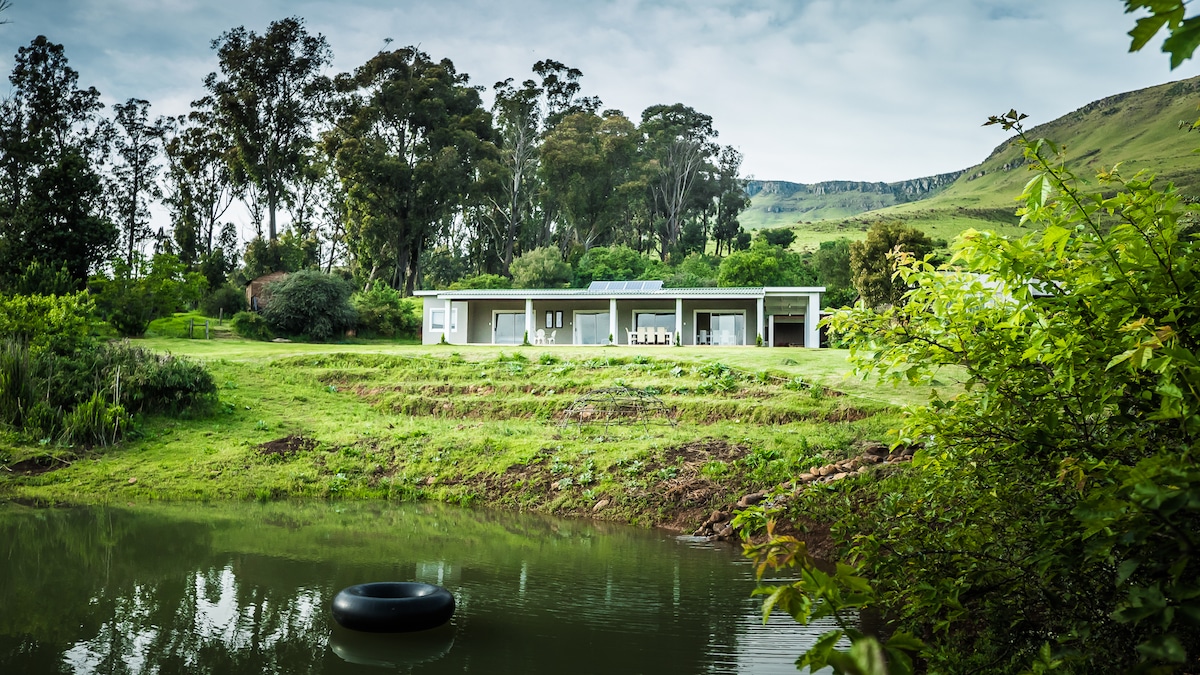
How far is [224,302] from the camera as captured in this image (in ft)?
143

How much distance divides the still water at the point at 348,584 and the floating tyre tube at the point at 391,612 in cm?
10

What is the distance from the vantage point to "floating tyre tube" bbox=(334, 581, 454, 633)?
6547mm

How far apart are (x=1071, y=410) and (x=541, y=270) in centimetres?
4639

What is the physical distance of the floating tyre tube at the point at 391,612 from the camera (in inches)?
258

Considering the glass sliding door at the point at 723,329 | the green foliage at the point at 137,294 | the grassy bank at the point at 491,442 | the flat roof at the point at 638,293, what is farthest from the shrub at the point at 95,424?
the glass sliding door at the point at 723,329

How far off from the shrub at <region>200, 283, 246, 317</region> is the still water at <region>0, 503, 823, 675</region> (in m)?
32.7

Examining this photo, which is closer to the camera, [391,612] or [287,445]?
[391,612]

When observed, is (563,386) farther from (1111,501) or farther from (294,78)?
(294,78)

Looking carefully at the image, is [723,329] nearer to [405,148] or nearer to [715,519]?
[715,519]

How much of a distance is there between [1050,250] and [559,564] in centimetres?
733

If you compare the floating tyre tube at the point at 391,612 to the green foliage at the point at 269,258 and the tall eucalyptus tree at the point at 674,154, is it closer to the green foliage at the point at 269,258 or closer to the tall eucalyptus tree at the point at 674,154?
the green foliage at the point at 269,258

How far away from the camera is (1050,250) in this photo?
3090 millimetres

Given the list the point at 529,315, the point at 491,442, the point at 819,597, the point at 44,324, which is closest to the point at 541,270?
the point at 529,315

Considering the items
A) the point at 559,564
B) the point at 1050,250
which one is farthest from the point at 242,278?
the point at 1050,250
